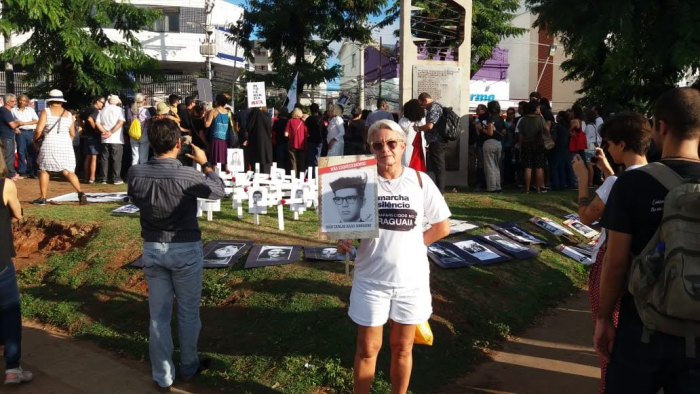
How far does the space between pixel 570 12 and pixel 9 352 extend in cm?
884

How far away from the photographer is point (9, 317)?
4.94 metres

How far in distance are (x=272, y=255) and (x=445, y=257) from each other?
2.03 m

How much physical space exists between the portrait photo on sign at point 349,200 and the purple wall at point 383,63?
33.3 metres

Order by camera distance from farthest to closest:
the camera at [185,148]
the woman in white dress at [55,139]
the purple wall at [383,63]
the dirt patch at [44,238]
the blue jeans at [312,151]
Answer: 1. the purple wall at [383,63]
2. the blue jeans at [312,151]
3. the woman in white dress at [55,139]
4. the dirt patch at [44,238]
5. the camera at [185,148]

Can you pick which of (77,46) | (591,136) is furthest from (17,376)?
(77,46)

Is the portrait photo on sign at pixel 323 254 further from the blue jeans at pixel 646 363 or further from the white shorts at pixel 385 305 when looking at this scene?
the blue jeans at pixel 646 363

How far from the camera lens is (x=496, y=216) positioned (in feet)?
32.8

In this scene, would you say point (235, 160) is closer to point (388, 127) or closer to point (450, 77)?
point (450, 77)

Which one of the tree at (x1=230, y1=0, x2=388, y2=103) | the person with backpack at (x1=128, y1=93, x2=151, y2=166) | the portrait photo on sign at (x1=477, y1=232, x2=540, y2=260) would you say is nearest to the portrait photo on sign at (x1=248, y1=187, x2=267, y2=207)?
the portrait photo on sign at (x1=477, y1=232, x2=540, y2=260)

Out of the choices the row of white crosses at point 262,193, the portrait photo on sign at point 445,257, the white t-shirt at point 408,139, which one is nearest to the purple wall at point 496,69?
the row of white crosses at point 262,193

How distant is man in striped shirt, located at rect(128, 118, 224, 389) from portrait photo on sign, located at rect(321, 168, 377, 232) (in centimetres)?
120

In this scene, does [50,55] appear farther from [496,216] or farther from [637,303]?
[637,303]

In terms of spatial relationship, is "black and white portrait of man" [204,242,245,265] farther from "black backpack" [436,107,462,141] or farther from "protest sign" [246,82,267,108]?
"protest sign" [246,82,267,108]

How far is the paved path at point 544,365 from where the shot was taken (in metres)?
5.17
